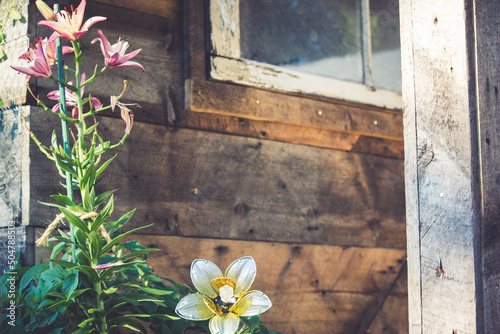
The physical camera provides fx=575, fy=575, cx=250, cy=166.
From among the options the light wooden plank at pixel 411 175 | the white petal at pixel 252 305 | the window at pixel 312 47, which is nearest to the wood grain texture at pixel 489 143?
the light wooden plank at pixel 411 175

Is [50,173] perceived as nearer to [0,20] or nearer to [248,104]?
[0,20]

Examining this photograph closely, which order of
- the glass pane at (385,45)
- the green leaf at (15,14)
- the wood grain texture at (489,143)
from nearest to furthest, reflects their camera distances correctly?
1. the wood grain texture at (489,143)
2. the green leaf at (15,14)
3. the glass pane at (385,45)

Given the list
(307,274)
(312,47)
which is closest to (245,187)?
(307,274)

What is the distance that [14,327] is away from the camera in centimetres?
116

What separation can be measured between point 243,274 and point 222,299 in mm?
80

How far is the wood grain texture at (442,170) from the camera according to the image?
116 cm

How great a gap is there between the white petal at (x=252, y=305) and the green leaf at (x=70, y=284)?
1.19 ft

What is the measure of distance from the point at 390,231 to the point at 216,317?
1311mm

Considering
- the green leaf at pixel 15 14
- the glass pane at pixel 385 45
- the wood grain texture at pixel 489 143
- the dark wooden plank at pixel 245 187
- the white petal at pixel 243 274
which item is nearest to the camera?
the wood grain texture at pixel 489 143

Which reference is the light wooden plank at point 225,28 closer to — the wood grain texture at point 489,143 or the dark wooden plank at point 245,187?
the dark wooden plank at point 245,187

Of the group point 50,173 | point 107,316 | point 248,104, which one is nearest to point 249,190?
point 248,104

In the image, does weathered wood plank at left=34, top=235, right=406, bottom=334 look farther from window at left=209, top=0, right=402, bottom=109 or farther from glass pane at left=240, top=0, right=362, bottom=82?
glass pane at left=240, top=0, right=362, bottom=82

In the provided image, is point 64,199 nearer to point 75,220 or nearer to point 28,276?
point 75,220

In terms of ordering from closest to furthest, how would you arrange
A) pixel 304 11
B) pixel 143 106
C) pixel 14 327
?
pixel 14 327 < pixel 143 106 < pixel 304 11
